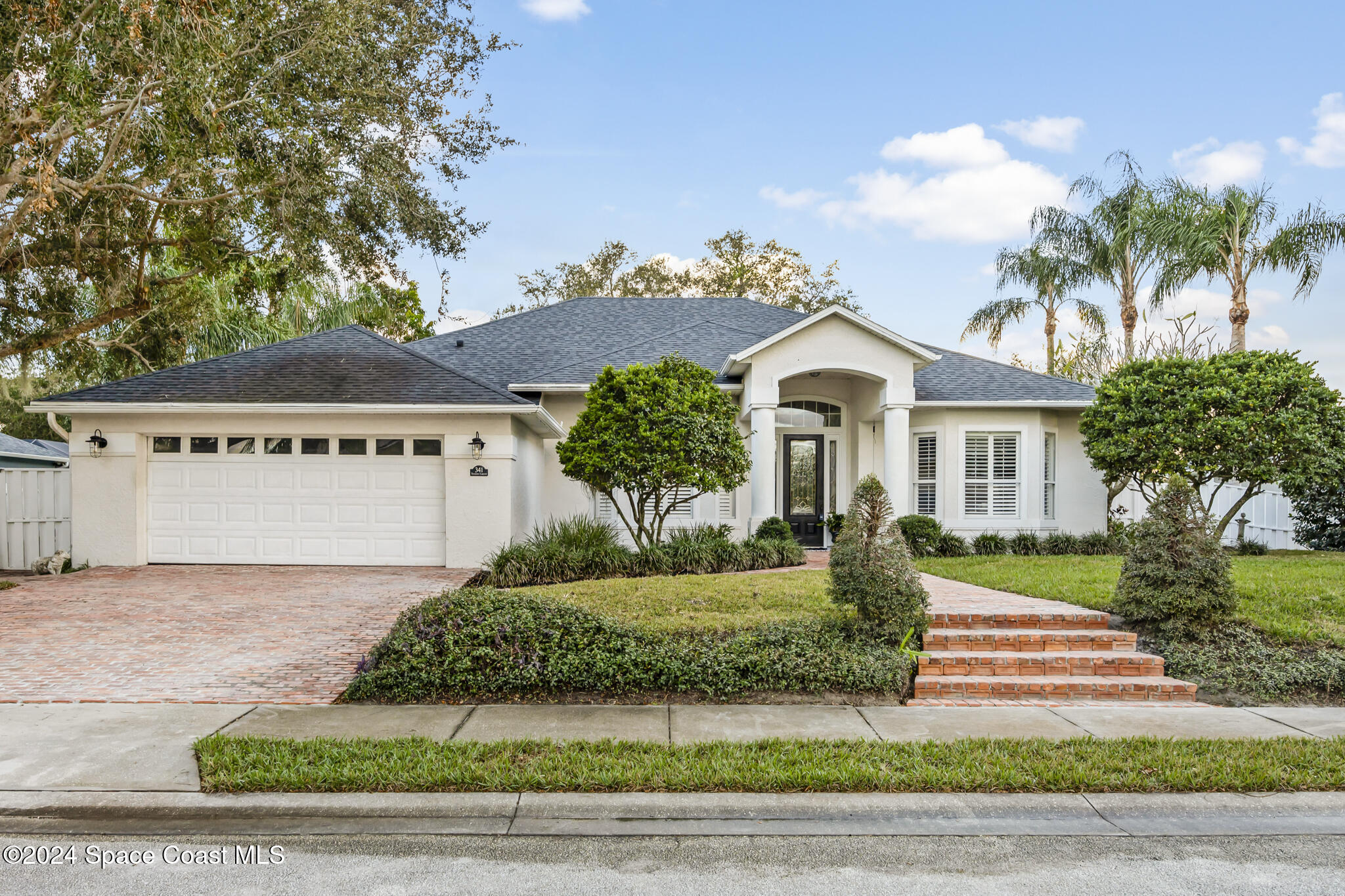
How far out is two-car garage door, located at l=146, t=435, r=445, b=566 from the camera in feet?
41.3

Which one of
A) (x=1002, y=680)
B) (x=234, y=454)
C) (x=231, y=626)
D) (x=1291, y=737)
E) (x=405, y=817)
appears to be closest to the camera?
(x=405, y=817)

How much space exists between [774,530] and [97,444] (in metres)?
11.6

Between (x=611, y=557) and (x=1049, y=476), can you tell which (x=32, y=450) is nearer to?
(x=611, y=557)

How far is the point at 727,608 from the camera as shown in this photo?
8188 mm

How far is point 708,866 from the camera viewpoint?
3.49m

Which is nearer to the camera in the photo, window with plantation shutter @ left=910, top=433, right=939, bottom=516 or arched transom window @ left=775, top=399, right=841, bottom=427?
window with plantation shutter @ left=910, top=433, right=939, bottom=516

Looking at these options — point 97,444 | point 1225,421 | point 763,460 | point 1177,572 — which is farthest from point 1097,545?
point 97,444

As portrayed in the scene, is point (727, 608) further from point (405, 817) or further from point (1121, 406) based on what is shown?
point (1121, 406)

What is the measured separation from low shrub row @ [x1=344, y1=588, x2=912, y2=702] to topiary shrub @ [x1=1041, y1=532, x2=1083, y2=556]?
946cm

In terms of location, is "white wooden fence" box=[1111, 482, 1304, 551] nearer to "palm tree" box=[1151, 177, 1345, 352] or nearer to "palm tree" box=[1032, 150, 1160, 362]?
"palm tree" box=[1151, 177, 1345, 352]

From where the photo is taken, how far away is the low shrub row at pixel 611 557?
11.0 meters

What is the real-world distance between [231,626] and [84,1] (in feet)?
23.5

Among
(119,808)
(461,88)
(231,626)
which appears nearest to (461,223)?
(461,88)

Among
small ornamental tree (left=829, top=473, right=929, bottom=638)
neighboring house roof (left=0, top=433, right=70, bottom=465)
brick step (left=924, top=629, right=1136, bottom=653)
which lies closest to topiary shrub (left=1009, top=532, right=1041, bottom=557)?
brick step (left=924, top=629, right=1136, bottom=653)
